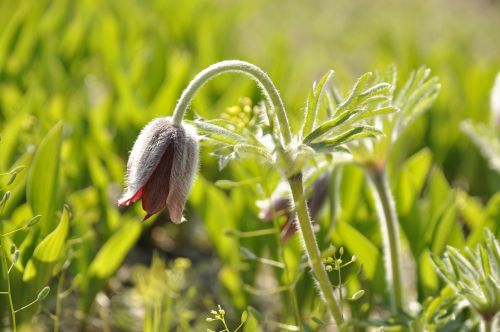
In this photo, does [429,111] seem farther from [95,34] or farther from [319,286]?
[319,286]

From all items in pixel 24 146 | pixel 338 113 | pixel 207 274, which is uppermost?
pixel 338 113

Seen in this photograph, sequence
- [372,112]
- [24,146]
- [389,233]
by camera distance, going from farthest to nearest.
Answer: [24,146], [389,233], [372,112]

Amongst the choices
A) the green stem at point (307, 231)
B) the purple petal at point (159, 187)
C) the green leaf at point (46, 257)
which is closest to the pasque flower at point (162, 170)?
the purple petal at point (159, 187)

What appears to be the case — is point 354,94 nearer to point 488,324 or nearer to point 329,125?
point 329,125

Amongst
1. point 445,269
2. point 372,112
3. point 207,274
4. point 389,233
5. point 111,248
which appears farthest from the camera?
point 207,274

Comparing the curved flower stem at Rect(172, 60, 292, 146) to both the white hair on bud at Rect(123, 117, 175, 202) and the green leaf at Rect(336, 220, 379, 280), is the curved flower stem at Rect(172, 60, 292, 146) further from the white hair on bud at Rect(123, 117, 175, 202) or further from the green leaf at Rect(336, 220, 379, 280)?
the green leaf at Rect(336, 220, 379, 280)

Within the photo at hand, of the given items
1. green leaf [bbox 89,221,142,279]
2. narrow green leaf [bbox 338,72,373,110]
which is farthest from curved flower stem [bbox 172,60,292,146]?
green leaf [bbox 89,221,142,279]

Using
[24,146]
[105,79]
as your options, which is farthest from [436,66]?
[24,146]
